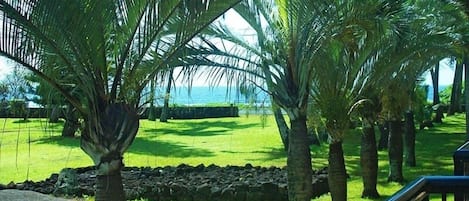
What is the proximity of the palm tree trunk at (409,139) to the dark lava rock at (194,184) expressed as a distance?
102 inches

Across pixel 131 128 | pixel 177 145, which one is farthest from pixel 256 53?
pixel 177 145

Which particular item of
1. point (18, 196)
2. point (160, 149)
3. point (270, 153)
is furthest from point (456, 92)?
point (18, 196)

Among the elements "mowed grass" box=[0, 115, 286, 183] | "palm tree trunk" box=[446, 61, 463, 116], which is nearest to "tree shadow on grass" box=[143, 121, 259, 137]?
"mowed grass" box=[0, 115, 286, 183]

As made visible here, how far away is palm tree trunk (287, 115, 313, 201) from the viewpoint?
836 cm

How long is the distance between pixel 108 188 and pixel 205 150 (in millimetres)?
16725

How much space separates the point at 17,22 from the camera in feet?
18.0

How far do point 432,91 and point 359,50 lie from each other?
22922 millimetres

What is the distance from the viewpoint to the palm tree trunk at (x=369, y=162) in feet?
40.7

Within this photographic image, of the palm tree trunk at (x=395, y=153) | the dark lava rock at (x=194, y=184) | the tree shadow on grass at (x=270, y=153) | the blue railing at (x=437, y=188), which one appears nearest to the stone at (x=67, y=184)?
the dark lava rock at (x=194, y=184)

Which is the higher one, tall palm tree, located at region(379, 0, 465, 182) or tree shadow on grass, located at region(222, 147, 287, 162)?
tall palm tree, located at region(379, 0, 465, 182)

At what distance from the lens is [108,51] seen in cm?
660

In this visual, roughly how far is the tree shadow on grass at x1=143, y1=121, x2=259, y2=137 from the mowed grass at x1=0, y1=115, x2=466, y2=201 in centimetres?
5

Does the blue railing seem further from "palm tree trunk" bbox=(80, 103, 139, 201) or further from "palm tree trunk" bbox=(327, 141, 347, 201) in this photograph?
"palm tree trunk" bbox=(327, 141, 347, 201)

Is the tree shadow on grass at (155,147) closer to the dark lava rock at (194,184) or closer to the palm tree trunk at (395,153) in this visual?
the dark lava rock at (194,184)
